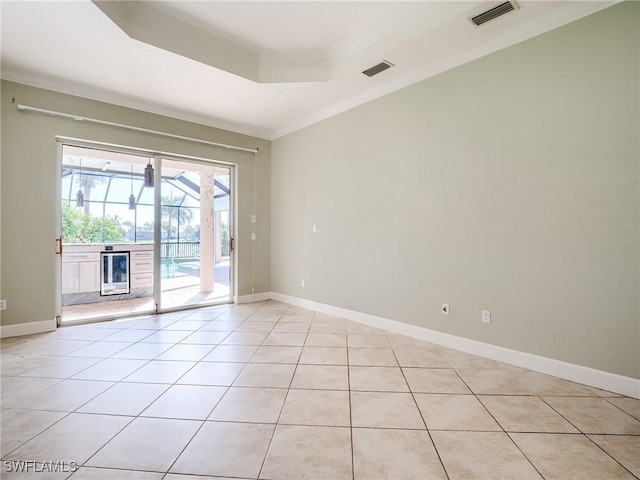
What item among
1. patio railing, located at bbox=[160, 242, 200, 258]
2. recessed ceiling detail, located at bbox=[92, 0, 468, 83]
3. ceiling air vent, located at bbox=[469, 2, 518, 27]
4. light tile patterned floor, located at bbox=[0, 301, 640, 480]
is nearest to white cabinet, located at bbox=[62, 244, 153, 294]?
patio railing, located at bbox=[160, 242, 200, 258]

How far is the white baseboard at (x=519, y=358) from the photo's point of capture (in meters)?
2.15

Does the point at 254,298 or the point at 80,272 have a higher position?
the point at 80,272

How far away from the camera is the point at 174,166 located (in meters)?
4.54

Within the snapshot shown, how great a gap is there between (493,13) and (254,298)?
4.70m

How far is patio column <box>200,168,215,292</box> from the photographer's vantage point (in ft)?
16.4

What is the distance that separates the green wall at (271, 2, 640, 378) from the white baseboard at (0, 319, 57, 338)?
141 inches

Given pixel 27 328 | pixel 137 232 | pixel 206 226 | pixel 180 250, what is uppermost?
pixel 206 226

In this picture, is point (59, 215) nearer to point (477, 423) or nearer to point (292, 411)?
point (292, 411)

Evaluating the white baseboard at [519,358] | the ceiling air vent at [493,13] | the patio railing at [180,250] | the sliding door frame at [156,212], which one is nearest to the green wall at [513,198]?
the white baseboard at [519,358]

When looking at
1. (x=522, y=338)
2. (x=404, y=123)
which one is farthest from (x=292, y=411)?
(x=404, y=123)

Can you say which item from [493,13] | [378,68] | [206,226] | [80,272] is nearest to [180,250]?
[206,226]

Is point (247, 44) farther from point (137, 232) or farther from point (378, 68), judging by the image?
point (137, 232)

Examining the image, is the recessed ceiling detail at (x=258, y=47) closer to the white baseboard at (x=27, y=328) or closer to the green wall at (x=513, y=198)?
the green wall at (x=513, y=198)

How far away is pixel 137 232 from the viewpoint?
4.31 meters
